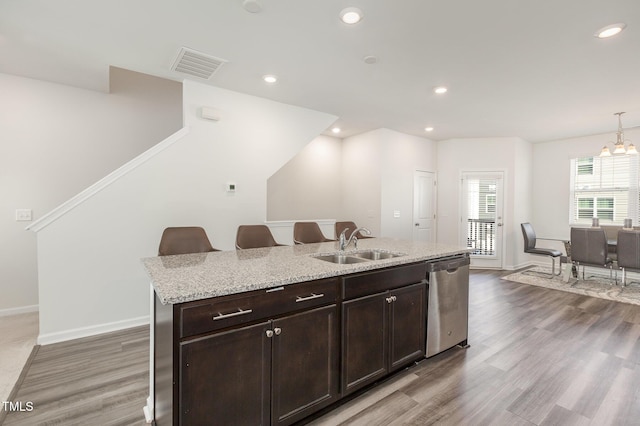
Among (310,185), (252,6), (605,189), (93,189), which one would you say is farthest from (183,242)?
(605,189)

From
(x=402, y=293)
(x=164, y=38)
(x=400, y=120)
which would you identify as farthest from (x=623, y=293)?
(x=164, y=38)

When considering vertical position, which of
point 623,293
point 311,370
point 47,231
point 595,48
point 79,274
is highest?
point 595,48

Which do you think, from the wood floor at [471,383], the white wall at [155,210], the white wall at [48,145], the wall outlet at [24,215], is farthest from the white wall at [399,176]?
the wall outlet at [24,215]

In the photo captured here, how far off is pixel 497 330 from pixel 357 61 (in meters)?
3.23

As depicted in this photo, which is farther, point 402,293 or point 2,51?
point 2,51

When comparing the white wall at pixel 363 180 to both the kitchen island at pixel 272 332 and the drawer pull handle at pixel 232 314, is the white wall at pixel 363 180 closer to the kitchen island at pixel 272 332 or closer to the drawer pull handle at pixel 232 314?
the kitchen island at pixel 272 332

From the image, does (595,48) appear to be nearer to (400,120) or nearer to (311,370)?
(400,120)

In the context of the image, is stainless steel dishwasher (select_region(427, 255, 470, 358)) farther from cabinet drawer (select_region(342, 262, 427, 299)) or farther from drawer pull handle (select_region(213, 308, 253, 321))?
drawer pull handle (select_region(213, 308, 253, 321))

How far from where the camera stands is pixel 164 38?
2.75m

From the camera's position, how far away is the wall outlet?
3674 mm

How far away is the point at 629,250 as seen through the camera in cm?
448

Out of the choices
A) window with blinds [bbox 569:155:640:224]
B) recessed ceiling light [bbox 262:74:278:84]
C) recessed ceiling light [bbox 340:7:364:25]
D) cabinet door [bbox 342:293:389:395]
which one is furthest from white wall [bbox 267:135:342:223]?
window with blinds [bbox 569:155:640:224]

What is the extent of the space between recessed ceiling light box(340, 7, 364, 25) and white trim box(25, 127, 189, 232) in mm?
2277

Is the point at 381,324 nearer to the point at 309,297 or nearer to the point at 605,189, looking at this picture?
the point at 309,297
